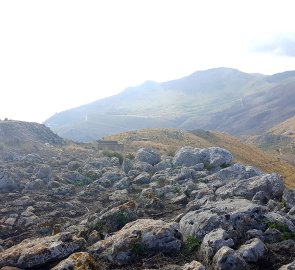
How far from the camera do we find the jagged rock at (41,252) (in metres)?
19.8

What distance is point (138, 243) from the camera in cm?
2073

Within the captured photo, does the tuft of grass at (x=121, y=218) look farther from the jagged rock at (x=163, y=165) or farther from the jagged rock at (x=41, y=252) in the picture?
the jagged rock at (x=163, y=165)

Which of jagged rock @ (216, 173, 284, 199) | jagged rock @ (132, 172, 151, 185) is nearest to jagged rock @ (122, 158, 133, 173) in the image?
jagged rock @ (132, 172, 151, 185)

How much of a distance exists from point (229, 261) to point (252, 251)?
1.67m

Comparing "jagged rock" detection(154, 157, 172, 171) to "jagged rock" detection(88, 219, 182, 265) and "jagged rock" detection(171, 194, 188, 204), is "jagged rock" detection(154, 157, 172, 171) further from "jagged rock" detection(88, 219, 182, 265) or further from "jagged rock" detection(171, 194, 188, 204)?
"jagged rock" detection(88, 219, 182, 265)

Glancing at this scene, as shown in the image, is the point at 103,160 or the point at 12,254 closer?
the point at 12,254

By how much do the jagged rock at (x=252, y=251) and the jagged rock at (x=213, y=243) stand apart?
0.84 metres

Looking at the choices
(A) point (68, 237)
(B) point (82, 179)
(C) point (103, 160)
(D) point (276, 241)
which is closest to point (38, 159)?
(C) point (103, 160)

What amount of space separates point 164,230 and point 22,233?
13.5m

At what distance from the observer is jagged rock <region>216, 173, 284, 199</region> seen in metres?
31.3

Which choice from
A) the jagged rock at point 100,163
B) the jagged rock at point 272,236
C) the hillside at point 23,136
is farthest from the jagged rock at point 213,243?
the hillside at point 23,136

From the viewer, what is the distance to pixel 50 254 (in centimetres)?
2000

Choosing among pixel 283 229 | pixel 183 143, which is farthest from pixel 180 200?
pixel 183 143

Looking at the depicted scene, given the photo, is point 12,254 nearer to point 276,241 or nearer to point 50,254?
point 50,254
